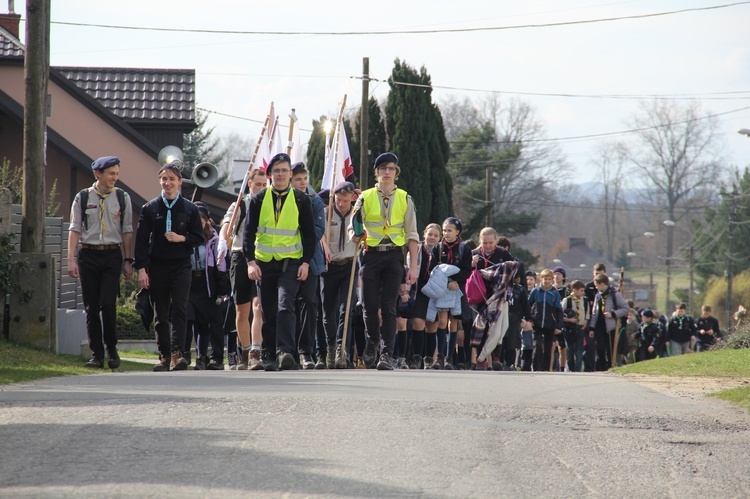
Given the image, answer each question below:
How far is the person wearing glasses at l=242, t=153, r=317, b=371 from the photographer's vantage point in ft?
39.6

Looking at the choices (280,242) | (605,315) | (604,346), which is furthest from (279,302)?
(604,346)

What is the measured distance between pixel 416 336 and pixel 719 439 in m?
8.76

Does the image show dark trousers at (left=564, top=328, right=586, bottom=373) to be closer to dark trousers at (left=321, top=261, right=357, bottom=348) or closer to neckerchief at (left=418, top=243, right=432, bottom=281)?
neckerchief at (left=418, top=243, right=432, bottom=281)

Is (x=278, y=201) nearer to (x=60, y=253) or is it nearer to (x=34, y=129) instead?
(x=34, y=129)

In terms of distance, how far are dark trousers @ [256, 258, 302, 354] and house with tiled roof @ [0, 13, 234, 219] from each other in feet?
50.6

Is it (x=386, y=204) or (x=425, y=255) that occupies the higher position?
(x=386, y=204)

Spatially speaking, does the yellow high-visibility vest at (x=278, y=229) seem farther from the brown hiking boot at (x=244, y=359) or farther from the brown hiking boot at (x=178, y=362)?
the brown hiking boot at (x=244, y=359)

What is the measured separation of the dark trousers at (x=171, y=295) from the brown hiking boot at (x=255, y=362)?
2.25ft

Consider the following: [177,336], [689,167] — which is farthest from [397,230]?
[689,167]

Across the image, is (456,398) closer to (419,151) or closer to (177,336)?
(177,336)

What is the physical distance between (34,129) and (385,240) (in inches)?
174

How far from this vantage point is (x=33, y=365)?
12430 mm

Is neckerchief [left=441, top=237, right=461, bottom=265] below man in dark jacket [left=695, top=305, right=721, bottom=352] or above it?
above

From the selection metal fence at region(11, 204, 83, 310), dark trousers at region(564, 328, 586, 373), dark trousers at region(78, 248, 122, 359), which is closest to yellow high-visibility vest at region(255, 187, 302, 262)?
dark trousers at region(78, 248, 122, 359)
